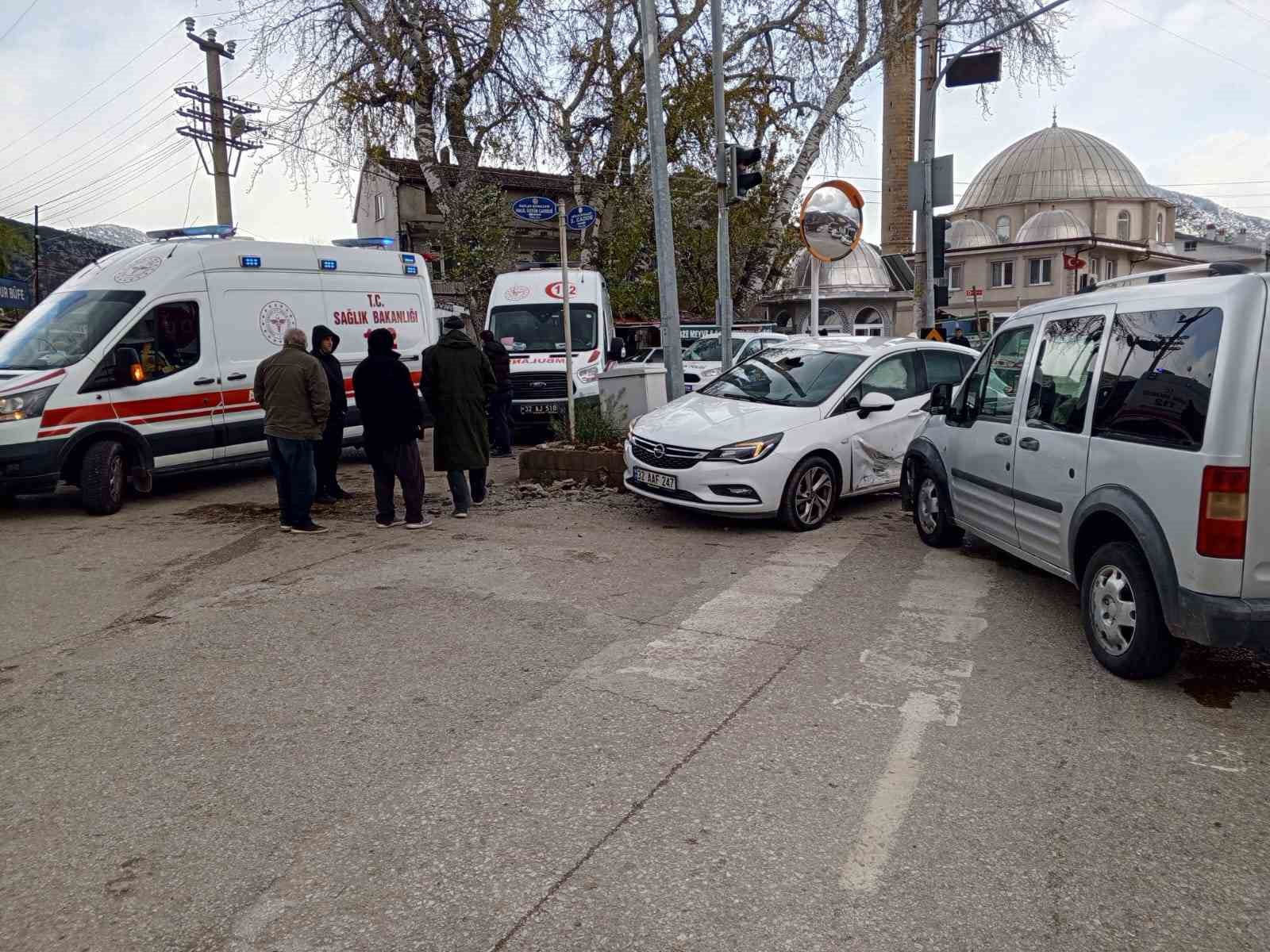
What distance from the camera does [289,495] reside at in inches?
329

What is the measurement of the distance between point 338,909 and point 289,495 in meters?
6.05

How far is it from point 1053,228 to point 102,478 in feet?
238

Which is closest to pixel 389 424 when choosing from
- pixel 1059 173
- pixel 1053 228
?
pixel 1053 228

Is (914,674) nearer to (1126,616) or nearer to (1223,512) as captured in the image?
(1126,616)

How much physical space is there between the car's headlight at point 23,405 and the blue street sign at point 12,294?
740 inches

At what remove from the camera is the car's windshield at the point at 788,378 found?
28.3 feet

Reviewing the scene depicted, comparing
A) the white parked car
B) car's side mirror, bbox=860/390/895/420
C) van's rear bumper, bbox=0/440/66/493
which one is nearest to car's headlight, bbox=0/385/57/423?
van's rear bumper, bbox=0/440/66/493

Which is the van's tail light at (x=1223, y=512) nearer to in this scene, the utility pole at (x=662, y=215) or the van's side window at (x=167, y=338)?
the utility pole at (x=662, y=215)

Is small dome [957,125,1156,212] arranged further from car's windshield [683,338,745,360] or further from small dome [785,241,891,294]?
car's windshield [683,338,745,360]

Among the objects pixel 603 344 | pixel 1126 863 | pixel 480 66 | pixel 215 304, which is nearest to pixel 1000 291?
pixel 480 66

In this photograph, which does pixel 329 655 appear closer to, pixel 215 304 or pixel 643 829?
pixel 643 829

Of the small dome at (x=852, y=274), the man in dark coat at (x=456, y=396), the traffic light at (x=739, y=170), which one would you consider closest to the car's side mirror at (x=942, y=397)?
the man in dark coat at (x=456, y=396)

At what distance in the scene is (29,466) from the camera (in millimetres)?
8703

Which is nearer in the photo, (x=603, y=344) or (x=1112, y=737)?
(x=1112, y=737)
